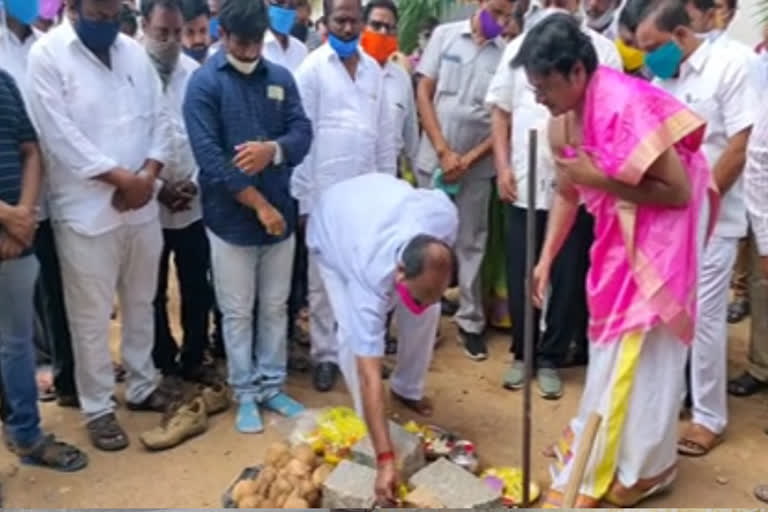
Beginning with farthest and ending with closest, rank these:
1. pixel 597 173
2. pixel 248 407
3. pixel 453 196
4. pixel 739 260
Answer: pixel 739 260 < pixel 453 196 < pixel 248 407 < pixel 597 173

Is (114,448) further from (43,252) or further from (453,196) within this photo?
(453,196)

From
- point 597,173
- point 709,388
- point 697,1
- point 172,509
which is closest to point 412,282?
point 597,173

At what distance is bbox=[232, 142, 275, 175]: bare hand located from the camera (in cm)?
382

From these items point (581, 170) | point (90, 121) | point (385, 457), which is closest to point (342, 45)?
point (90, 121)

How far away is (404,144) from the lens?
4.98 metres

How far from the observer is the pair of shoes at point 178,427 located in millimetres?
3961

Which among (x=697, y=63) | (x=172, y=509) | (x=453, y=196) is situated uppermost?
(x=697, y=63)

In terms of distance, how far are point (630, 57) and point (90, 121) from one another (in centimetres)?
261

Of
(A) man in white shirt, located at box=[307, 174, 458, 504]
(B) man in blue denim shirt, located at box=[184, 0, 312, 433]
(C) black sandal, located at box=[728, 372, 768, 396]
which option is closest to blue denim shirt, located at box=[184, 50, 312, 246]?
(B) man in blue denim shirt, located at box=[184, 0, 312, 433]

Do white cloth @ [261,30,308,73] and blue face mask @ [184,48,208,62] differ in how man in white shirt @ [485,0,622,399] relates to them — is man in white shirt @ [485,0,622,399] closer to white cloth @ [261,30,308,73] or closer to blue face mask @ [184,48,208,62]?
white cloth @ [261,30,308,73]

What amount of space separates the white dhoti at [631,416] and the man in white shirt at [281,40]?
250 cm

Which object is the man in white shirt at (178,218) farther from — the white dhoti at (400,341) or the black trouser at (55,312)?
the white dhoti at (400,341)

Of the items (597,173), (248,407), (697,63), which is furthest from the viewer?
(248,407)

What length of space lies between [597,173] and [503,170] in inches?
52.6
